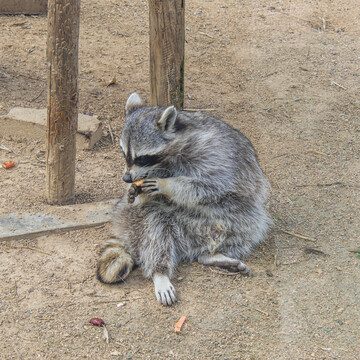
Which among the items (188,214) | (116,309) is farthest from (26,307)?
(188,214)

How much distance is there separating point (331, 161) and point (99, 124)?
2356 millimetres

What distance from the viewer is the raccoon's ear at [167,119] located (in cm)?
386

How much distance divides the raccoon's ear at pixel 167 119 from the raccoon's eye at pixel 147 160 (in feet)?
0.72

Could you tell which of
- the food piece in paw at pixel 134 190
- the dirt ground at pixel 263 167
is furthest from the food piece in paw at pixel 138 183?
the dirt ground at pixel 263 167

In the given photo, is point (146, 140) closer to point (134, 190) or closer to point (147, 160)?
point (147, 160)

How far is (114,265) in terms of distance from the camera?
376cm

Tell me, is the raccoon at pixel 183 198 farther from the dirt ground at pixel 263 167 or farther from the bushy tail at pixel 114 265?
the dirt ground at pixel 263 167

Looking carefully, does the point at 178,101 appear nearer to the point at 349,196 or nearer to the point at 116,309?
the point at 349,196

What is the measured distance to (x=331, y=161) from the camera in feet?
17.8

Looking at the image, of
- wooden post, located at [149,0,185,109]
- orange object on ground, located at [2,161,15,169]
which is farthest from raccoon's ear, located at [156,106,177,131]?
orange object on ground, located at [2,161,15,169]

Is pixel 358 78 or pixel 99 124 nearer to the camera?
pixel 99 124

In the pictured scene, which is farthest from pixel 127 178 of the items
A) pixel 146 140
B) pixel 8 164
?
pixel 8 164

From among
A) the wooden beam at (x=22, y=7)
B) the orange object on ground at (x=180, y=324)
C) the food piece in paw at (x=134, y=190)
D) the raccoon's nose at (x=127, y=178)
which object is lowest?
the orange object on ground at (x=180, y=324)

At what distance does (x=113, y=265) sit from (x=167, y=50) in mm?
2137
